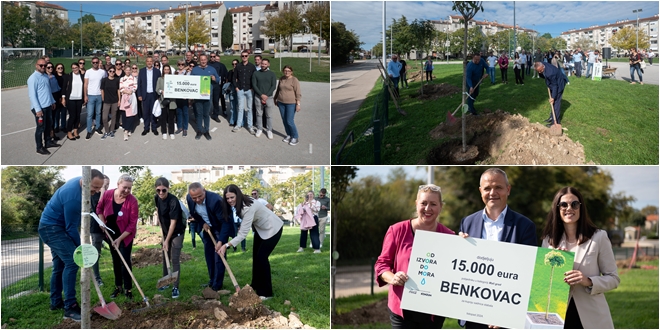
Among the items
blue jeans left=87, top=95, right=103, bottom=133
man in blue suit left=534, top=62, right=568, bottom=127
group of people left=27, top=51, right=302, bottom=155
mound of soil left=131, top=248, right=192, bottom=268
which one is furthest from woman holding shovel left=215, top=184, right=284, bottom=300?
man in blue suit left=534, top=62, right=568, bottom=127

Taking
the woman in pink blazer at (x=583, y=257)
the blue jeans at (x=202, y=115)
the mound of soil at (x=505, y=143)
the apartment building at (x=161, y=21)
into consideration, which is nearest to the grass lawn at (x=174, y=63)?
the apartment building at (x=161, y=21)

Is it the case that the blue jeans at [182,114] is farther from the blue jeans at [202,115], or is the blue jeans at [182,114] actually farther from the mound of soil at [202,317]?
the mound of soil at [202,317]

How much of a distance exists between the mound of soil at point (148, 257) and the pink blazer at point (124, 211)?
68 cm

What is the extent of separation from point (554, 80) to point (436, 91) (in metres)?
1.63

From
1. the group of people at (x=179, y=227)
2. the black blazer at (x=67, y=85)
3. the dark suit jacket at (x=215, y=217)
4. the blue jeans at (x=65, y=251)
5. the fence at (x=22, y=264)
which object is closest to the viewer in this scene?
the blue jeans at (x=65, y=251)

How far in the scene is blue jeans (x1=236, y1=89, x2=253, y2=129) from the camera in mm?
7629

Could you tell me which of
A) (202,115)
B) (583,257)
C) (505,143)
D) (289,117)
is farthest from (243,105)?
(583,257)

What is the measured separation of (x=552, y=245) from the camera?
3.71 m

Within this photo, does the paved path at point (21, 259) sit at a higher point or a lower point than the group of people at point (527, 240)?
lower

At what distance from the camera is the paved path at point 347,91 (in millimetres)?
7441

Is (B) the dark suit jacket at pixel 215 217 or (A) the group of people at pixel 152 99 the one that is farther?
(A) the group of people at pixel 152 99

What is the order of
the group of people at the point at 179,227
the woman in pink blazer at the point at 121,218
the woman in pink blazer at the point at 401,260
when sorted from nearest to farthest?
the woman in pink blazer at the point at 401,260 → the group of people at the point at 179,227 → the woman in pink blazer at the point at 121,218

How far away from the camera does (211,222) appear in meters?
6.16

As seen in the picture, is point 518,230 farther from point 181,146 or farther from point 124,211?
point 181,146
